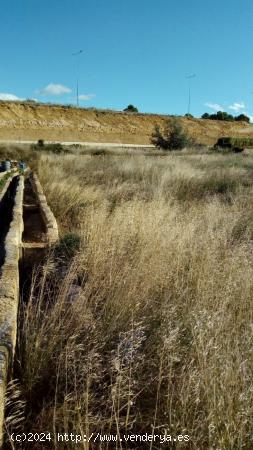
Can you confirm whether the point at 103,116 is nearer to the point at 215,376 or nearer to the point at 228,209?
the point at 228,209

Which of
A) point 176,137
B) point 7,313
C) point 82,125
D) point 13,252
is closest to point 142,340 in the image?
point 7,313

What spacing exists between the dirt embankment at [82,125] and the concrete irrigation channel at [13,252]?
4374cm

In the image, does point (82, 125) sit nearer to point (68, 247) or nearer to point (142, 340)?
point (68, 247)

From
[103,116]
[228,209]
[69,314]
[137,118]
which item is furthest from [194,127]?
[69,314]

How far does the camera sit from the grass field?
1.96 m

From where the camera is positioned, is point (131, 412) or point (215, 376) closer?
point (215, 376)

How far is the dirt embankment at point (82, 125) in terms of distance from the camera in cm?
5369

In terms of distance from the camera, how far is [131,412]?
2.30m

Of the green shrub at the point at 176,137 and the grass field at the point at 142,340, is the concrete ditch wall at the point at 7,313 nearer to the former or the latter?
the grass field at the point at 142,340

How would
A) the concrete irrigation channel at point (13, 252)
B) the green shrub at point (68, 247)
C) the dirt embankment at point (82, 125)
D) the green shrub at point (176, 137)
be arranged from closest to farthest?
1. the concrete irrigation channel at point (13, 252)
2. the green shrub at point (68, 247)
3. the green shrub at point (176, 137)
4. the dirt embankment at point (82, 125)

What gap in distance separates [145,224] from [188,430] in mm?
3366

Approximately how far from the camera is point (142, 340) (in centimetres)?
279

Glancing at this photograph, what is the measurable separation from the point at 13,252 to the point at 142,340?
1.73 meters

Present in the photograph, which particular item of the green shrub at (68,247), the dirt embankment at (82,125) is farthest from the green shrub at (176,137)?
the green shrub at (68,247)
